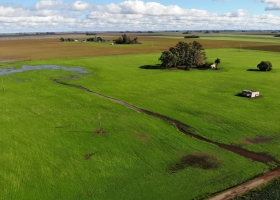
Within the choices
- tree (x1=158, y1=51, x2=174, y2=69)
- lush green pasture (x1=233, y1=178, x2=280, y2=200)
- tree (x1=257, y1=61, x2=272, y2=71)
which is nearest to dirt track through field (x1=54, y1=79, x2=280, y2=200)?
lush green pasture (x1=233, y1=178, x2=280, y2=200)

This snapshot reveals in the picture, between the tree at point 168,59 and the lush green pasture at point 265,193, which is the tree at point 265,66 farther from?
the lush green pasture at point 265,193

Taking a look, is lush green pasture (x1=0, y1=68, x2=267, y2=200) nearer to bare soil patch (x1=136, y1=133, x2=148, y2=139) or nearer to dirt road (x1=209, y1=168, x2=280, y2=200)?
bare soil patch (x1=136, y1=133, x2=148, y2=139)

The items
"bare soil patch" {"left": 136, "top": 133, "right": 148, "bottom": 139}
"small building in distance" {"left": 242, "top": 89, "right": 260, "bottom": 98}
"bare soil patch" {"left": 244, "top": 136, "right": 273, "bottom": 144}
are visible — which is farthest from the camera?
"small building in distance" {"left": 242, "top": 89, "right": 260, "bottom": 98}

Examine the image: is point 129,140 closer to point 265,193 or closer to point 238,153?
point 238,153

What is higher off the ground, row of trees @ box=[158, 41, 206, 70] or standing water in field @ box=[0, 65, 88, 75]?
row of trees @ box=[158, 41, 206, 70]

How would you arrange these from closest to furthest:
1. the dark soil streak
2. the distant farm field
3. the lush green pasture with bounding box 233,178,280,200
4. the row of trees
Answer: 1. the lush green pasture with bounding box 233,178,280,200
2. the distant farm field
3. the dark soil streak
4. the row of trees

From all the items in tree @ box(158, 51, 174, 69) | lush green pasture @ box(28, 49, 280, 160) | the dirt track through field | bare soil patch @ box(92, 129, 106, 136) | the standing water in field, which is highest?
tree @ box(158, 51, 174, 69)

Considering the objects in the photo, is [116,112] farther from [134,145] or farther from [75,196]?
[75,196]

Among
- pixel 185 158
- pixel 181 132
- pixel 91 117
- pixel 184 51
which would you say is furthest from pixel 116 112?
pixel 184 51

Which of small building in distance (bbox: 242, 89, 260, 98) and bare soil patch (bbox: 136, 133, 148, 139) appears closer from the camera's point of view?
bare soil patch (bbox: 136, 133, 148, 139)
